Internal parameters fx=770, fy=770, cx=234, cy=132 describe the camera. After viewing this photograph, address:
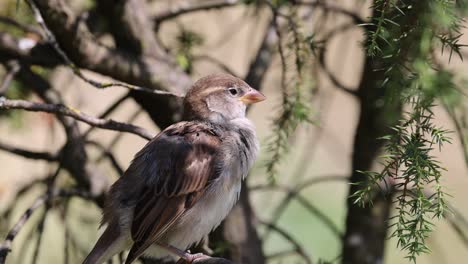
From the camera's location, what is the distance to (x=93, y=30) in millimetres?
3619

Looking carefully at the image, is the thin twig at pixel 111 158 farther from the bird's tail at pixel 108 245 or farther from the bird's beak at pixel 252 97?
the bird's beak at pixel 252 97

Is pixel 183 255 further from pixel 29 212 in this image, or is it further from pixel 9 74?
pixel 9 74

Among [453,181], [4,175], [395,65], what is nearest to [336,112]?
[453,181]

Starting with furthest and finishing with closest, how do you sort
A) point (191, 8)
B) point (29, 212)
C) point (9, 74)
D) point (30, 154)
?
point (191, 8), point (30, 154), point (9, 74), point (29, 212)

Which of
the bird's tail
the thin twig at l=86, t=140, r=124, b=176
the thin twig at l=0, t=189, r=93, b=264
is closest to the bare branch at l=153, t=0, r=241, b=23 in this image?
the thin twig at l=86, t=140, r=124, b=176

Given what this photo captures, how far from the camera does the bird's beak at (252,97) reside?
3.45 meters

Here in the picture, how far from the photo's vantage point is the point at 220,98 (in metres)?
3.49

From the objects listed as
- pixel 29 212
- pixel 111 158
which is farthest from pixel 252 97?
pixel 29 212

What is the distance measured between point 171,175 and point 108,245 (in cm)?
39

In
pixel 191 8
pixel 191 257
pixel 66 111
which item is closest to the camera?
pixel 66 111

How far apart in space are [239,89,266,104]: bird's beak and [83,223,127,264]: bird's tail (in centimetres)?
85

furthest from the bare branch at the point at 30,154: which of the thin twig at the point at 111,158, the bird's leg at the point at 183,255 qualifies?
the bird's leg at the point at 183,255

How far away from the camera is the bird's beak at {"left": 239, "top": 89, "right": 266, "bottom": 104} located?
3.45 m

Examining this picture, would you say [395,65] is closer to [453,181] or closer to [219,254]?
[219,254]
